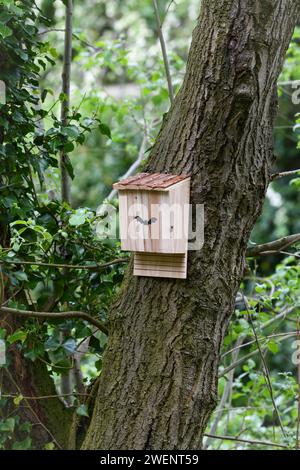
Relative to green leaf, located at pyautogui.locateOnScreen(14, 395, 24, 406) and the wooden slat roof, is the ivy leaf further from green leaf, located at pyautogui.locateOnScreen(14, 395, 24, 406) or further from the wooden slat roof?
the wooden slat roof

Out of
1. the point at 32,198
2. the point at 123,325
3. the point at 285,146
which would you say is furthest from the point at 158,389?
the point at 285,146

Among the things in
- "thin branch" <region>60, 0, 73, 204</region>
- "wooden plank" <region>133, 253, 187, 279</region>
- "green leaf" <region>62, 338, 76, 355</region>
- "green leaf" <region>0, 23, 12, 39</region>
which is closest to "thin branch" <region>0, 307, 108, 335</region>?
"green leaf" <region>62, 338, 76, 355</region>

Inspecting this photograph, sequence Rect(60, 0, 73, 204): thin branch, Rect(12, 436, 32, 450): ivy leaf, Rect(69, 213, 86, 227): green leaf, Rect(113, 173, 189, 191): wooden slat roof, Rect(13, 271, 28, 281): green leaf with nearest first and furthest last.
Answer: Rect(113, 173, 189, 191): wooden slat roof → Rect(69, 213, 86, 227): green leaf → Rect(13, 271, 28, 281): green leaf → Rect(12, 436, 32, 450): ivy leaf → Rect(60, 0, 73, 204): thin branch

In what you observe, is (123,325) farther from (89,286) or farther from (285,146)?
(285,146)

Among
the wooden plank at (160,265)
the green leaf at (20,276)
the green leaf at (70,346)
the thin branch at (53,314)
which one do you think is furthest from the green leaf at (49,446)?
the wooden plank at (160,265)

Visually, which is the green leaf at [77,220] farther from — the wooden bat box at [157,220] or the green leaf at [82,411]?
the green leaf at [82,411]

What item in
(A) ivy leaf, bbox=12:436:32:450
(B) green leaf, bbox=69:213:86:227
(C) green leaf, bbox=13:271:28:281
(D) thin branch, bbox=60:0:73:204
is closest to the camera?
(B) green leaf, bbox=69:213:86:227

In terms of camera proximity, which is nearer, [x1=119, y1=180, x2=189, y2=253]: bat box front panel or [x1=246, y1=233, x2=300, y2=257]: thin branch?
[x1=119, y1=180, x2=189, y2=253]: bat box front panel

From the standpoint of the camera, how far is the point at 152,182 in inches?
58.4

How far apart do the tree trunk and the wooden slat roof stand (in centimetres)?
5

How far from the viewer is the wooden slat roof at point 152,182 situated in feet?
4.76

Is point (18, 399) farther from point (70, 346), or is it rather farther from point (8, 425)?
point (70, 346)

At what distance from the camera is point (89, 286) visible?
1.93 m

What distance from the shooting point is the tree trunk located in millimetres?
1497
